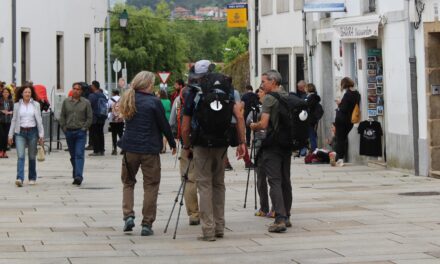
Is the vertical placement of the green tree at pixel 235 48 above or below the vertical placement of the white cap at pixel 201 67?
above

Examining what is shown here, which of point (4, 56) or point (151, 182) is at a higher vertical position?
point (4, 56)

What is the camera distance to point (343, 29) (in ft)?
83.4

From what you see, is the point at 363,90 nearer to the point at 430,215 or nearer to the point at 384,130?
the point at 384,130

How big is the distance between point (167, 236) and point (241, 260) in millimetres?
2048

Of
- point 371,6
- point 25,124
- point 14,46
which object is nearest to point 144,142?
point 25,124

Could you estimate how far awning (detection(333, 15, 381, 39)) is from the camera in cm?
2358

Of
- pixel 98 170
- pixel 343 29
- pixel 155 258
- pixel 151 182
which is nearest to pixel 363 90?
pixel 343 29

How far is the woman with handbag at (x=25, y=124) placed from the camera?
64.7ft

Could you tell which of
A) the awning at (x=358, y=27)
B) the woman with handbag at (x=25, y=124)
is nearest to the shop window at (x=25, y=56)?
the awning at (x=358, y=27)

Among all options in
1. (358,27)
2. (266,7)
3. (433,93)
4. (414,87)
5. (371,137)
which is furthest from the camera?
(266,7)

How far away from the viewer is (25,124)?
19703mm

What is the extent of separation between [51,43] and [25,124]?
21193 mm

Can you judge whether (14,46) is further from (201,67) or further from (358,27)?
(201,67)

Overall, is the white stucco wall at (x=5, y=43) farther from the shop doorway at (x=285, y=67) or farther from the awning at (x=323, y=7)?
the awning at (x=323, y=7)
